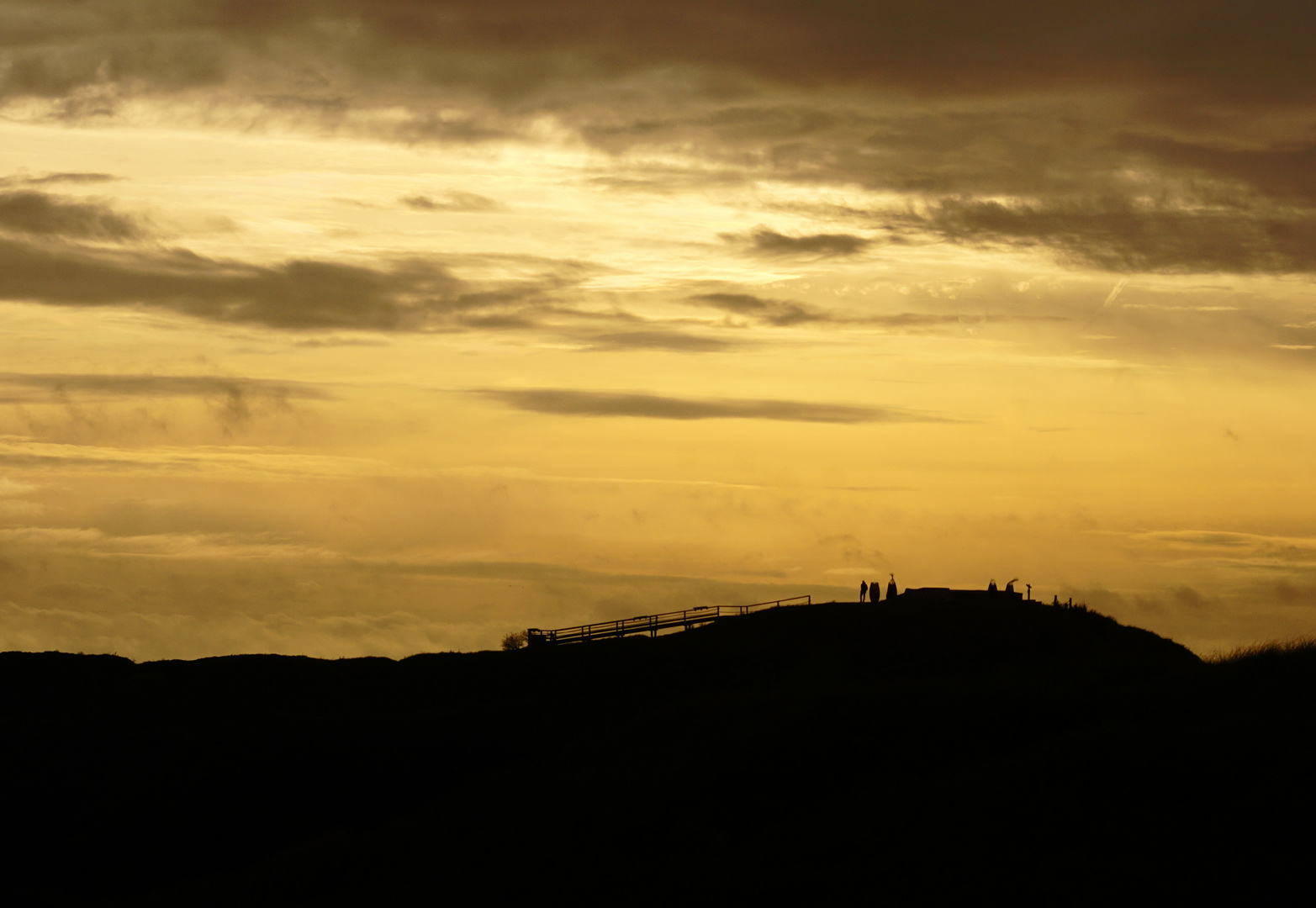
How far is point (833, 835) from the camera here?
28.0 meters

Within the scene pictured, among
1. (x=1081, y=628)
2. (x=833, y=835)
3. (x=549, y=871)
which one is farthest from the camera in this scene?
(x=1081, y=628)

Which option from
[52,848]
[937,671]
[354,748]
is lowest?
[52,848]

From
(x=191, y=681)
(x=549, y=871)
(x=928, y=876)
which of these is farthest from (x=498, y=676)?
(x=928, y=876)

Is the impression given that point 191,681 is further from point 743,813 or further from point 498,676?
point 743,813

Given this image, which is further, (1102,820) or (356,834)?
(356,834)

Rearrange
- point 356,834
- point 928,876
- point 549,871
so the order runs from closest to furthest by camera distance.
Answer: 1. point 928,876
2. point 549,871
3. point 356,834

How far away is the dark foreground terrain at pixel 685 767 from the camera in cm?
2625

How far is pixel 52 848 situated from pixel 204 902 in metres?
8.56

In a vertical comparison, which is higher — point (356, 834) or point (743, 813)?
point (743, 813)

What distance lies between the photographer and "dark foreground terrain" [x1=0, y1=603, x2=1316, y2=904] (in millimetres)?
26250

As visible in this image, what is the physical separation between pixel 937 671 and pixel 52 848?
1243 inches

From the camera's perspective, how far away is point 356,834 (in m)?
37.6

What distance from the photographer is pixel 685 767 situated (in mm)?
35438

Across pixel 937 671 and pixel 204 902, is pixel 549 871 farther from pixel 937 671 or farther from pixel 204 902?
pixel 937 671
